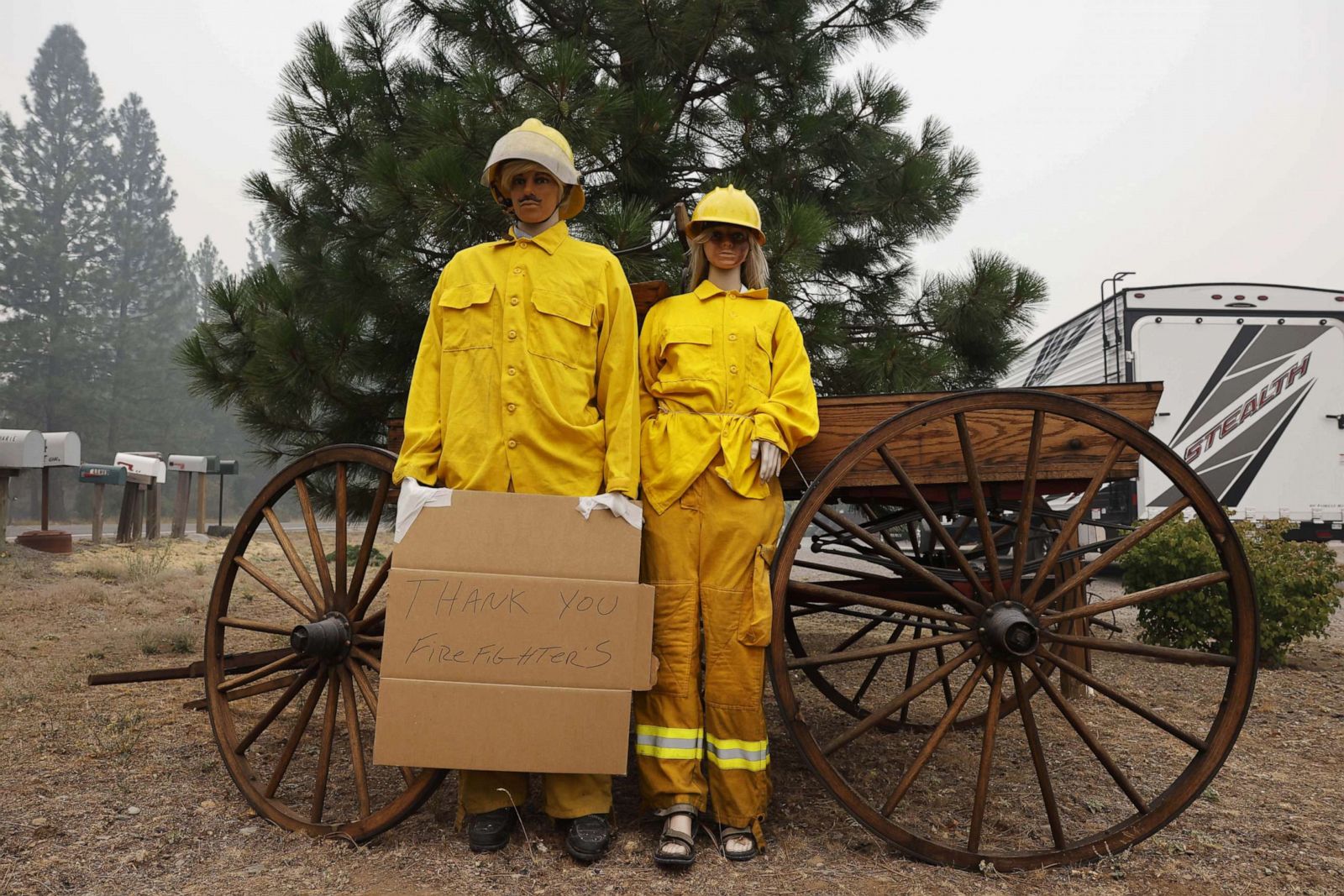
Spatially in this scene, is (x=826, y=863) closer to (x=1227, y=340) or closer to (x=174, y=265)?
(x=1227, y=340)

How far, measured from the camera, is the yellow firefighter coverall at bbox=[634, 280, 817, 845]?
235cm

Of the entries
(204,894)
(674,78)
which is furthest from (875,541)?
(674,78)

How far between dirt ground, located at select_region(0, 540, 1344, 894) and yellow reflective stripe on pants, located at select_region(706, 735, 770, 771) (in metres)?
0.23

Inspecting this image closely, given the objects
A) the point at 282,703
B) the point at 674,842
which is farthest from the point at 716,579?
the point at 282,703

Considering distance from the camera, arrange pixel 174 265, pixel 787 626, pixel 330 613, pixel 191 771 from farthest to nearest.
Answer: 1. pixel 174 265
2. pixel 787 626
3. pixel 191 771
4. pixel 330 613

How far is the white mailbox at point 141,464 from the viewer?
12.9m

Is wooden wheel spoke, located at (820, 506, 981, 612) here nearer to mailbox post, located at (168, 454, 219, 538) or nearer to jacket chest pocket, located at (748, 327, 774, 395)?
jacket chest pocket, located at (748, 327, 774, 395)

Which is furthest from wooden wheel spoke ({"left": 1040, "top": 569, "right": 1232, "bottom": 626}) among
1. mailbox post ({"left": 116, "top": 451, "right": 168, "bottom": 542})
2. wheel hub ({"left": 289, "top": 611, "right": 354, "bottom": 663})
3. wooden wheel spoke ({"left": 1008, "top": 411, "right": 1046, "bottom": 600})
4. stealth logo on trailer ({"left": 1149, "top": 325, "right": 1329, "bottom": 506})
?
mailbox post ({"left": 116, "top": 451, "right": 168, "bottom": 542})

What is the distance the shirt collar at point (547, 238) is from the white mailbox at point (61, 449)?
33.5 feet

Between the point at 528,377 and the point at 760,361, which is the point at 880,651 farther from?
the point at 528,377

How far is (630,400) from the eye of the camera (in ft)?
7.91

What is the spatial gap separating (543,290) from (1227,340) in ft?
24.8

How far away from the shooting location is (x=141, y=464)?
42.9 ft

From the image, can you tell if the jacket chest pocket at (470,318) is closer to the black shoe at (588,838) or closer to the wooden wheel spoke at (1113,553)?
the black shoe at (588,838)
